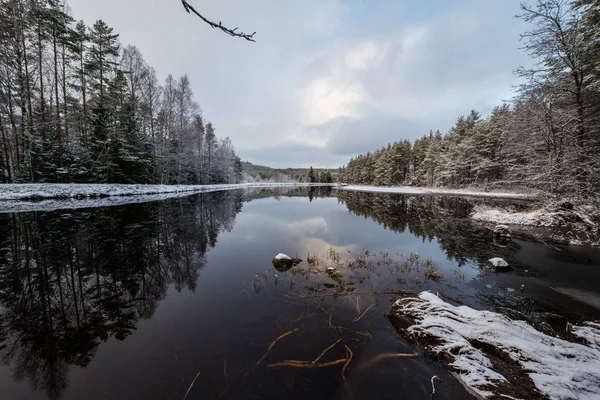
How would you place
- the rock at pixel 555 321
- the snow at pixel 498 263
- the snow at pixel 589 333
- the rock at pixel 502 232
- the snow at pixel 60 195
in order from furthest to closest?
the snow at pixel 60 195, the rock at pixel 502 232, the snow at pixel 498 263, the rock at pixel 555 321, the snow at pixel 589 333

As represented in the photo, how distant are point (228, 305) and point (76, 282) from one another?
3.58 meters

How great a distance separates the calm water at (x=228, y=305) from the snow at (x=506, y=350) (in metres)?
0.33

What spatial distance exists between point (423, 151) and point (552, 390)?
60.5 metres

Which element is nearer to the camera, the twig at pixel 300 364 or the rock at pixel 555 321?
the twig at pixel 300 364

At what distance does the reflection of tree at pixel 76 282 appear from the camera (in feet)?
8.99

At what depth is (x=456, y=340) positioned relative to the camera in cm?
291

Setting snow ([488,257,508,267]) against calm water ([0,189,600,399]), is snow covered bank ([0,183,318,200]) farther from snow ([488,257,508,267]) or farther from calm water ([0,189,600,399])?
snow ([488,257,508,267])

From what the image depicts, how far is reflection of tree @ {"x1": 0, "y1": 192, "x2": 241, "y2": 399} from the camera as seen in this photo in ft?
8.99

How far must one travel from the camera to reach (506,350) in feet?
8.92

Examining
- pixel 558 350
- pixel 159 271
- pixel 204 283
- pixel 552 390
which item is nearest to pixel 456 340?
pixel 552 390

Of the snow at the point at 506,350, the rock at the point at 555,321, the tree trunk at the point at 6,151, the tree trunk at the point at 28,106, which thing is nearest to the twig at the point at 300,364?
the snow at the point at 506,350

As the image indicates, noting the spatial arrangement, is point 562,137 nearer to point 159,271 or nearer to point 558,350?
point 558,350

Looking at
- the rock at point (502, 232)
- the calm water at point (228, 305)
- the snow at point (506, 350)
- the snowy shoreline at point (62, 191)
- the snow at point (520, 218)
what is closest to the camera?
the snow at point (506, 350)

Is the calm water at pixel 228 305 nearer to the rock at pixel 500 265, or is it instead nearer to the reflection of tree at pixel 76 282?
the reflection of tree at pixel 76 282
